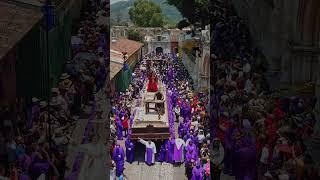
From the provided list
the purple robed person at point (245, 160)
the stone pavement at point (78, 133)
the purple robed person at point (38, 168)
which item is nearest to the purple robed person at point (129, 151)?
the stone pavement at point (78, 133)

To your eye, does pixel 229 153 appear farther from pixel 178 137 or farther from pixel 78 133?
pixel 178 137

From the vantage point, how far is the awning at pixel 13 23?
10898 mm

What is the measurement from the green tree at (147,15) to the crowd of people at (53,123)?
166 ft

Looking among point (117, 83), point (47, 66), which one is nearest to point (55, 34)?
point (47, 66)

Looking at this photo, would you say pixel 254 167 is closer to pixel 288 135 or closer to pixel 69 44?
pixel 288 135

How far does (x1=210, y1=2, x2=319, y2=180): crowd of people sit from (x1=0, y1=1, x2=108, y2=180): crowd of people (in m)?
2.92

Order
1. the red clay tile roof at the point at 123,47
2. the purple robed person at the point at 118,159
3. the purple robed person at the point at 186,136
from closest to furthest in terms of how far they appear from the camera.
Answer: the purple robed person at the point at 118,159, the purple robed person at the point at 186,136, the red clay tile roof at the point at 123,47

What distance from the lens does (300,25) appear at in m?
13.7

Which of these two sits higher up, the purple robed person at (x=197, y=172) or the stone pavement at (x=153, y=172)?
the purple robed person at (x=197, y=172)

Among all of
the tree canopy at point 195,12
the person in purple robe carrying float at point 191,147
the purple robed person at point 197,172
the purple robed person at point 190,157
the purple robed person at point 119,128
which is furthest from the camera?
the tree canopy at point 195,12

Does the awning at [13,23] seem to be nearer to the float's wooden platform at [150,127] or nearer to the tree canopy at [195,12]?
the float's wooden platform at [150,127]

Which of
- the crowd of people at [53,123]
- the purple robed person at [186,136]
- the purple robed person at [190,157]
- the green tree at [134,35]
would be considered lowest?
the purple robed person at [190,157]

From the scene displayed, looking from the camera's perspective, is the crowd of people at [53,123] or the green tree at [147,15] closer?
the crowd of people at [53,123]

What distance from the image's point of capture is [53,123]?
12.0 meters
